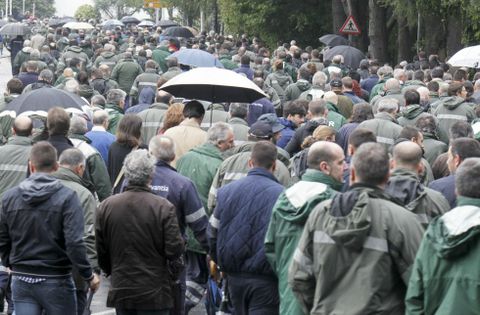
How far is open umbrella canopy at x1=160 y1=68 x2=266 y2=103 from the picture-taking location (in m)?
13.0

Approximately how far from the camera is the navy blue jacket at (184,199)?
9492 mm

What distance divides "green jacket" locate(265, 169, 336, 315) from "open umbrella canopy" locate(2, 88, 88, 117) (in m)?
5.22

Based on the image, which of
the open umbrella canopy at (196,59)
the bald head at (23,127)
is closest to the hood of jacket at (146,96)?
the open umbrella canopy at (196,59)

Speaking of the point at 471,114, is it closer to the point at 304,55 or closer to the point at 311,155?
the point at 311,155

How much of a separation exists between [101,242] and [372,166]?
250 cm

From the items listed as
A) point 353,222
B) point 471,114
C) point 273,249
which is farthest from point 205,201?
point 471,114

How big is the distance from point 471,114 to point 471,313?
Answer: 337 inches

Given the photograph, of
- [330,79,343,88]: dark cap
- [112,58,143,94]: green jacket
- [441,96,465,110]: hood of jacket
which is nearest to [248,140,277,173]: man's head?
[441,96,465,110]: hood of jacket

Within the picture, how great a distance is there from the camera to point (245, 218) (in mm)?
8766

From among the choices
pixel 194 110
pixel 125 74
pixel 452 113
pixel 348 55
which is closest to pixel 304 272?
pixel 194 110

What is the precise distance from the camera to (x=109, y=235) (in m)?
8.72

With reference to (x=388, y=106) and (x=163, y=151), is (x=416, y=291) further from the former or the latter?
(x=388, y=106)

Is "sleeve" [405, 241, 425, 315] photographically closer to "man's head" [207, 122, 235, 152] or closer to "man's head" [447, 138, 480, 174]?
"man's head" [447, 138, 480, 174]

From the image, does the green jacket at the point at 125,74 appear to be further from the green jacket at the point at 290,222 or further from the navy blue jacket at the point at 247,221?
the green jacket at the point at 290,222
